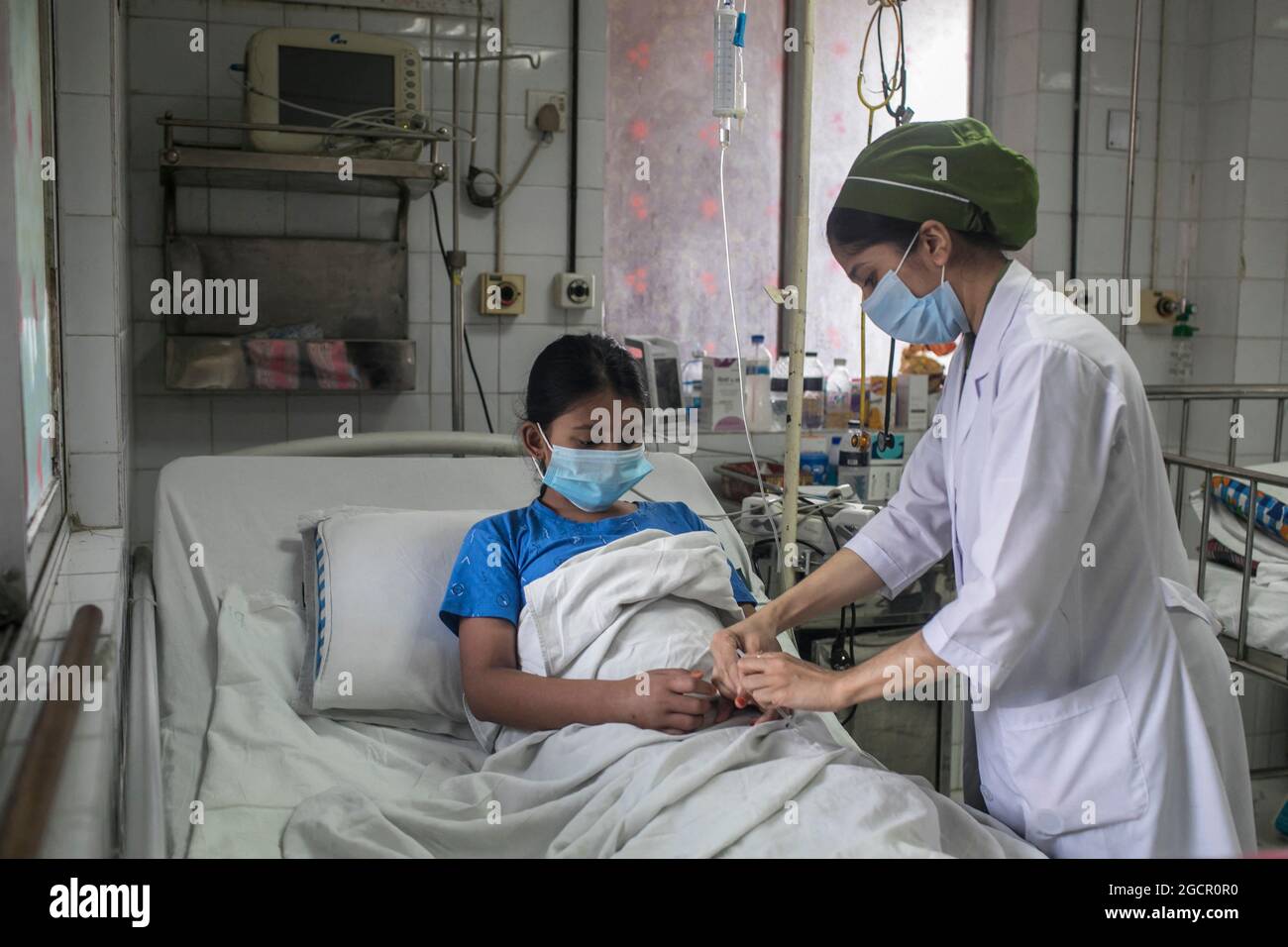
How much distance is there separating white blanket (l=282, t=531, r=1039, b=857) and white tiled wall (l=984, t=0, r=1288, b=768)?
8.77 ft

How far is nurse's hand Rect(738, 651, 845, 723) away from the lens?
4.81ft

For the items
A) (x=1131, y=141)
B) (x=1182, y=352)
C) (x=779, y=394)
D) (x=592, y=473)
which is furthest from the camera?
(x=1182, y=352)

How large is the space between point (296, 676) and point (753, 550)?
1.27 metres

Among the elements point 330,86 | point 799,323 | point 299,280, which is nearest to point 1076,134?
point 799,323

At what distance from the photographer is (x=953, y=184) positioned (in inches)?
57.9

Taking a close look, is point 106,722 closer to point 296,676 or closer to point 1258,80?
point 296,676

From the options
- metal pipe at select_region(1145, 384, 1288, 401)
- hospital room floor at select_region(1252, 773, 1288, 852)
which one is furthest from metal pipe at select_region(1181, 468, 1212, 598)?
hospital room floor at select_region(1252, 773, 1288, 852)

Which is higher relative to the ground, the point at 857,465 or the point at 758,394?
the point at 758,394

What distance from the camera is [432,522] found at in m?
2.14

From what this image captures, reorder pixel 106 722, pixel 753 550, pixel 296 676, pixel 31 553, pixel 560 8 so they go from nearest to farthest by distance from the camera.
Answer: pixel 106 722, pixel 31 553, pixel 296 676, pixel 753 550, pixel 560 8

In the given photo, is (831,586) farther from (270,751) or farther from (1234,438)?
(1234,438)

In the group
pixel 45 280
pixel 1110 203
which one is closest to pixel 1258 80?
pixel 1110 203

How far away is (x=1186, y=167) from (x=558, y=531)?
3065 mm

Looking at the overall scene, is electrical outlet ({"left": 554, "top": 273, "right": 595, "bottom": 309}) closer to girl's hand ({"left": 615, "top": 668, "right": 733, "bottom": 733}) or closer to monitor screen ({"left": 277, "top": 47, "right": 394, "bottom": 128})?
monitor screen ({"left": 277, "top": 47, "right": 394, "bottom": 128})
